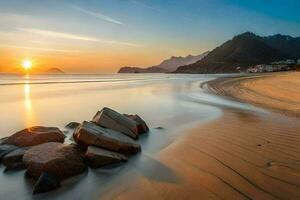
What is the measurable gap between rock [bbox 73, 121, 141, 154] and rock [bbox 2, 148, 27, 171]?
1278 mm

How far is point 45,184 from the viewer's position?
5.18 metres

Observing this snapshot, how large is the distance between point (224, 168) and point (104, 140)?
2691 mm

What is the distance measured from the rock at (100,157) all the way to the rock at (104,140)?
0.88ft

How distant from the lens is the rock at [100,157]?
246 inches

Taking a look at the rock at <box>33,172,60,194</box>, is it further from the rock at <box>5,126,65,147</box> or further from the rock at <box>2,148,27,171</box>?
the rock at <box>5,126,65,147</box>

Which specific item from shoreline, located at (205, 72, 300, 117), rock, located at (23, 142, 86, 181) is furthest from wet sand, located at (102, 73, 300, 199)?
shoreline, located at (205, 72, 300, 117)

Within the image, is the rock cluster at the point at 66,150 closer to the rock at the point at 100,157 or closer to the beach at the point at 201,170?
the rock at the point at 100,157

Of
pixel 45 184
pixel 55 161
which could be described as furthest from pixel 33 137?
pixel 45 184

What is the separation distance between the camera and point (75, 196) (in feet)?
16.3

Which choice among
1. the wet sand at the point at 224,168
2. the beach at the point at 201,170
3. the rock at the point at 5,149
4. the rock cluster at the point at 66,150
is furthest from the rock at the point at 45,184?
the rock at the point at 5,149

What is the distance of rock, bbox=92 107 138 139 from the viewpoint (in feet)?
26.5

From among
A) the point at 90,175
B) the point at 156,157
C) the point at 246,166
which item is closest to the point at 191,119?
the point at 156,157

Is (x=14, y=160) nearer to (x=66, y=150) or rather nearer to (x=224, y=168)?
(x=66, y=150)

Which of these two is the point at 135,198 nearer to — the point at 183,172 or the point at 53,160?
the point at 183,172
